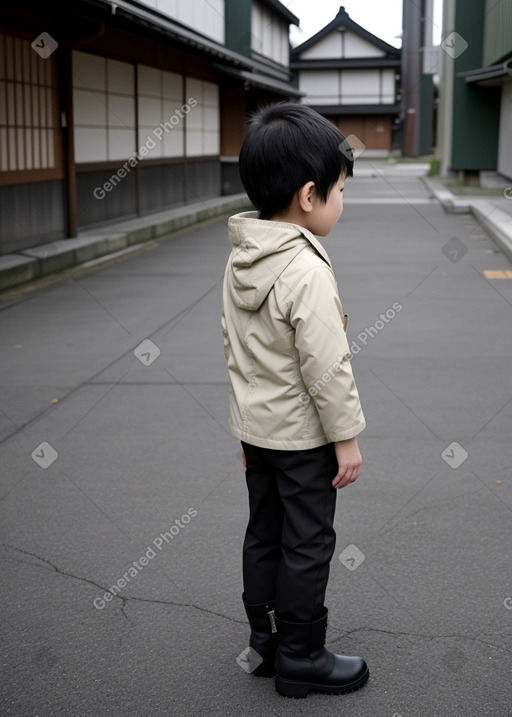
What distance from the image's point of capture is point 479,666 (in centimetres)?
274

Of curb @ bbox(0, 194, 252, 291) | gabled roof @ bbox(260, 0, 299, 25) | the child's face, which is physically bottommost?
curb @ bbox(0, 194, 252, 291)

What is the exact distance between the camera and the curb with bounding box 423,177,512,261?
13.4 meters

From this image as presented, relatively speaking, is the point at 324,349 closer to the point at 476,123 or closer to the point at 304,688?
the point at 304,688

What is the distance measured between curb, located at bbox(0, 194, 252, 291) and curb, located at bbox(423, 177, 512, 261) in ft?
16.9

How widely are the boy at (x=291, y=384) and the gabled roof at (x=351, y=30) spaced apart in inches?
2080

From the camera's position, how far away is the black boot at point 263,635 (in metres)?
2.68

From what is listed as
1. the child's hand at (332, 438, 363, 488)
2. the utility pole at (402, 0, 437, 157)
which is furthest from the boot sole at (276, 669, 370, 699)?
the utility pole at (402, 0, 437, 157)

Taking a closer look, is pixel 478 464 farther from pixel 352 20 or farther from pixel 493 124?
pixel 352 20

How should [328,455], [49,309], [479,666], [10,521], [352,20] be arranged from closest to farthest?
[328,455] < [479,666] < [10,521] < [49,309] < [352,20]

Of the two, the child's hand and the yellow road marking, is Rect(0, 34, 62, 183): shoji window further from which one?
the child's hand

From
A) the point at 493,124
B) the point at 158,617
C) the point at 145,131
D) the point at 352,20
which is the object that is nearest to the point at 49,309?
the point at 158,617

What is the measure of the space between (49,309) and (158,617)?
6265 millimetres

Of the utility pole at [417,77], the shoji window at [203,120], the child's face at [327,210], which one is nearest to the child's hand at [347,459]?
the child's face at [327,210]

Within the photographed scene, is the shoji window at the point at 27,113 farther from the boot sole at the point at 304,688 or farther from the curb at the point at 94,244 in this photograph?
the boot sole at the point at 304,688
